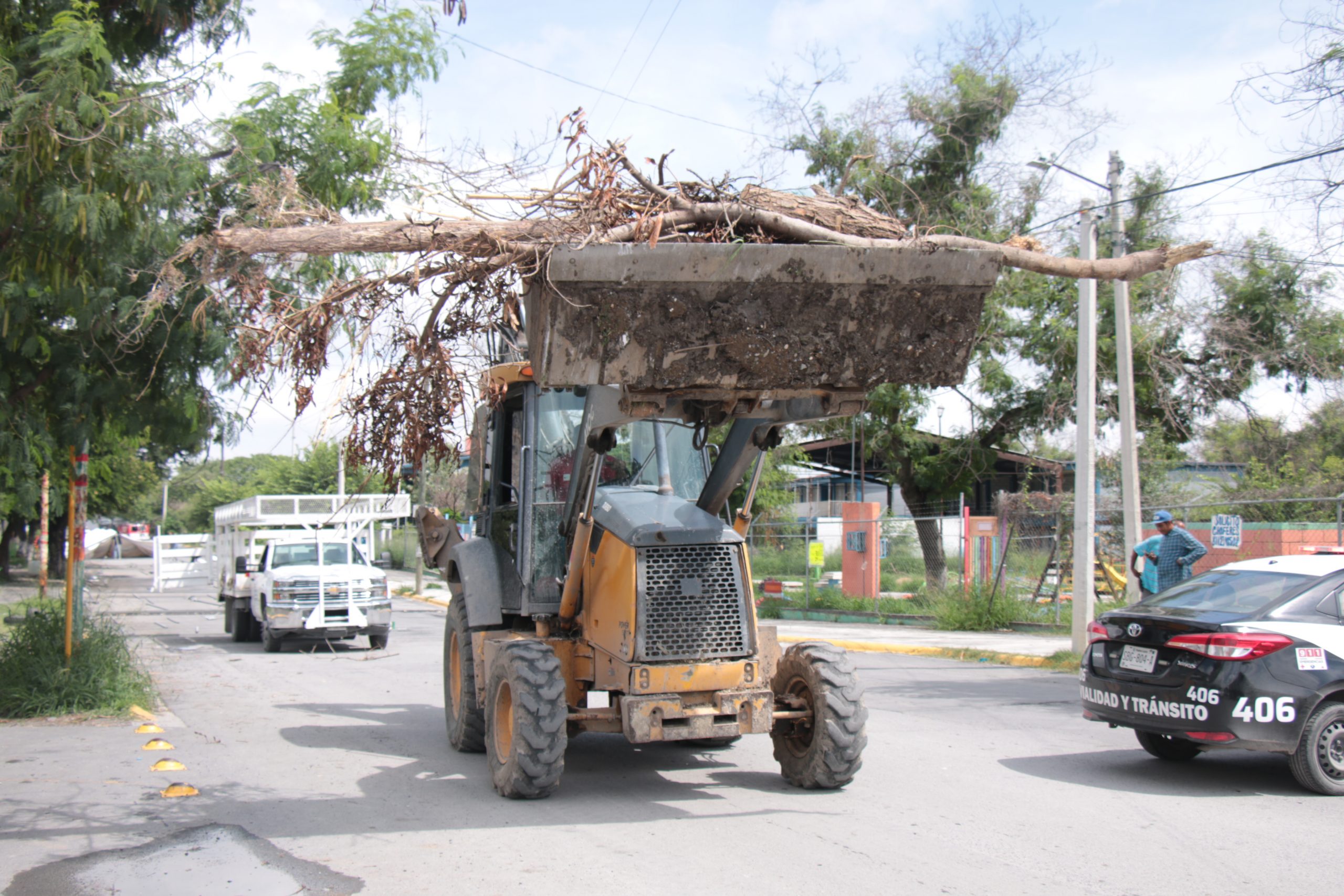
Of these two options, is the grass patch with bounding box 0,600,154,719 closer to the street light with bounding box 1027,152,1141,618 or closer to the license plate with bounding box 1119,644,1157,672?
the license plate with bounding box 1119,644,1157,672

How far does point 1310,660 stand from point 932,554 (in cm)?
1705

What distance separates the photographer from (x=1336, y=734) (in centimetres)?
724

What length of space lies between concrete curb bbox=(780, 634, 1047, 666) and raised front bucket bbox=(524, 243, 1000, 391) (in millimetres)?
8916

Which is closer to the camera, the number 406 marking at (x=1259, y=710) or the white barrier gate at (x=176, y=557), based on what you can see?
the number 406 marking at (x=1259, y=710)

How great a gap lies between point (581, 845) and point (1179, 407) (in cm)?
2202

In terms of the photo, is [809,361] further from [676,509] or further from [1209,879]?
[1209,879]

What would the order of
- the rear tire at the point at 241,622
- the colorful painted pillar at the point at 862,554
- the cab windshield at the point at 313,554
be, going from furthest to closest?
the colorful painted pillar at the point at 862,554, the rear tire at the point at 241,622, the cab windshield at the point at 313,554

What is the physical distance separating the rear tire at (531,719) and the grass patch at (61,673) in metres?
5.51

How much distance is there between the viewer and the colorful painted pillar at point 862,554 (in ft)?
80.3

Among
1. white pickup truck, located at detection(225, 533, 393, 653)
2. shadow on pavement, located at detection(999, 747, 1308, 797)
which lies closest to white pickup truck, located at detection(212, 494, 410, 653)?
white pickup truck, located at detection(225, 533, 393, 653)

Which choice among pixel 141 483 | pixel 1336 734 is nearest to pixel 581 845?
pixel 1336 734

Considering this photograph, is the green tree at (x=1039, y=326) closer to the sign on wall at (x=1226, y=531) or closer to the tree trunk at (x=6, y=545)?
the sign on wall at (x=1226, y=531)

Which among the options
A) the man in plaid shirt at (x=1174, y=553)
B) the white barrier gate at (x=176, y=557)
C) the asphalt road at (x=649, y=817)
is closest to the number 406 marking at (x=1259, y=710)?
the asphalt road at (x=649, y=817)

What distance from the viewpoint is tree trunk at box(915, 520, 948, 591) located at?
78.1 ft
